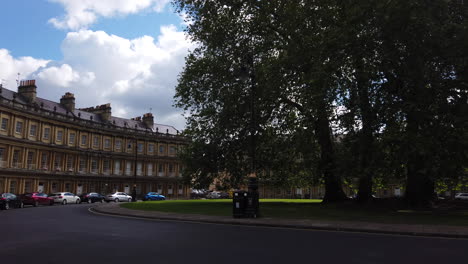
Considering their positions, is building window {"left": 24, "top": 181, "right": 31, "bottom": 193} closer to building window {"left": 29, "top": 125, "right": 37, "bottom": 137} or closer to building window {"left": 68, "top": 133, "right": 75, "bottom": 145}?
building window {"left": 29, "top": 125, "right": 37, "bottom": 137}

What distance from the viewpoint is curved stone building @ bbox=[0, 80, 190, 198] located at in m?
55.4

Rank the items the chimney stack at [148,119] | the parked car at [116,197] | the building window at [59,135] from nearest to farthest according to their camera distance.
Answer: the parked car at [116,197]
the building window at [59,135]
the chimney stack at [148,119]

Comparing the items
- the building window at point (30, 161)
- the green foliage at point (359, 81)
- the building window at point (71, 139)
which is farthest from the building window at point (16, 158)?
the green foliage at point (359, 81)

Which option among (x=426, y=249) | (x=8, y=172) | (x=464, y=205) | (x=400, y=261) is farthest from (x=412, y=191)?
(x=8, y=172)

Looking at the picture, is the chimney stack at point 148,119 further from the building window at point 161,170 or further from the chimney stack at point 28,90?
the chimney stack at point 28,90

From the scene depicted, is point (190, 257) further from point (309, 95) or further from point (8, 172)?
point (8, 172)

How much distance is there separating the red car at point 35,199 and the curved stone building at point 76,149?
480 inches

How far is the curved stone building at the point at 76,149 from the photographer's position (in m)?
55.4

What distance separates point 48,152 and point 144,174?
75.4 feet

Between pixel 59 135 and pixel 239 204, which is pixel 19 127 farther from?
pixel 239 204

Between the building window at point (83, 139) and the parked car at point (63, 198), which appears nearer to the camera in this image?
the parked car at point (63, 198)

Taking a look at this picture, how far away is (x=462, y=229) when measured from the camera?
15.8m

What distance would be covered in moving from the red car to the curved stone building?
1220cm

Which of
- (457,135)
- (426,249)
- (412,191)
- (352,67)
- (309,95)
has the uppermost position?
(352,67)
